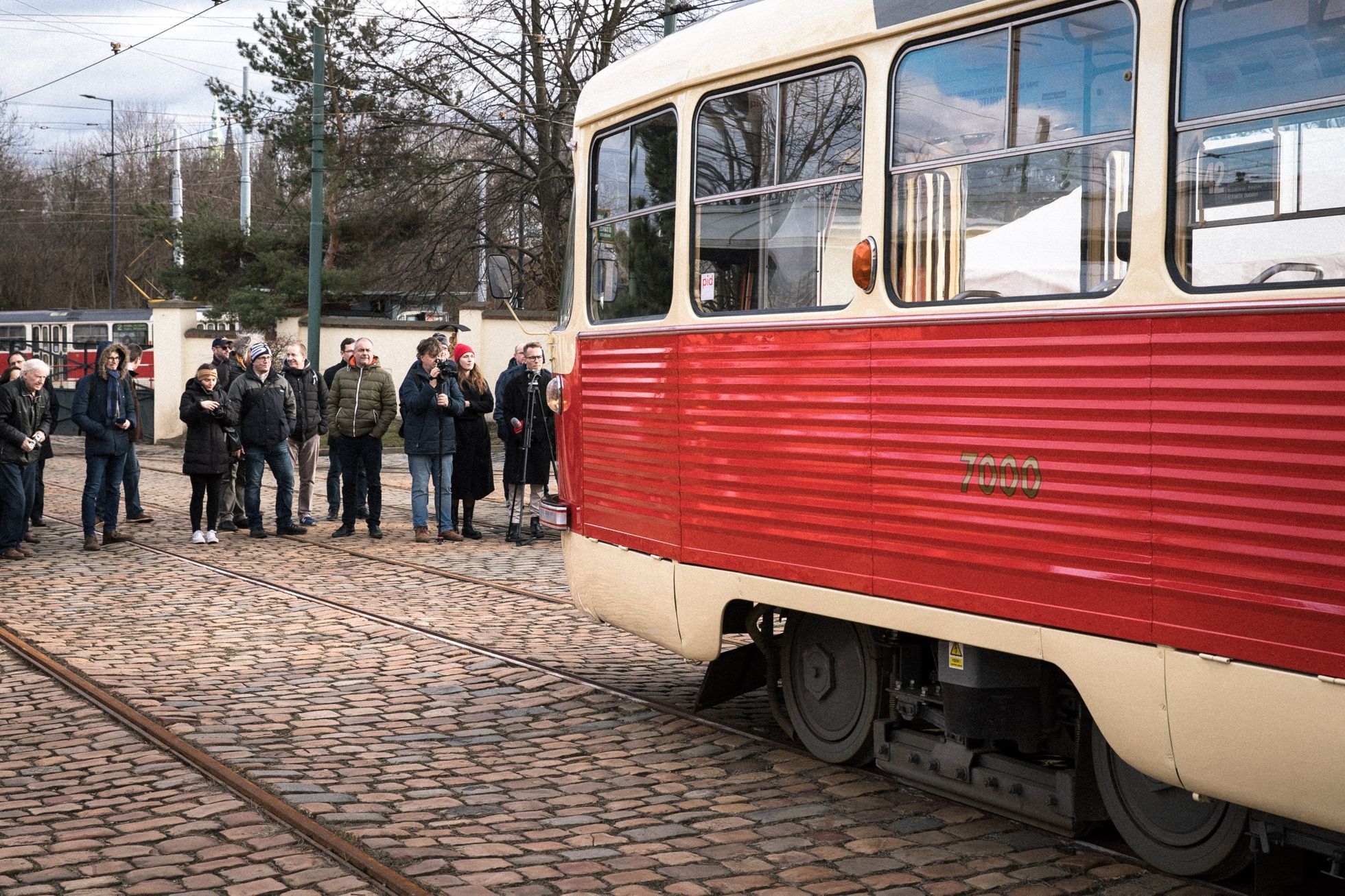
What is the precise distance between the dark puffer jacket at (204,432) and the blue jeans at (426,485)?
1.70 m

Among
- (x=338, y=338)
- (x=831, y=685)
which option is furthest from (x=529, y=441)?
(x=338, y=338)

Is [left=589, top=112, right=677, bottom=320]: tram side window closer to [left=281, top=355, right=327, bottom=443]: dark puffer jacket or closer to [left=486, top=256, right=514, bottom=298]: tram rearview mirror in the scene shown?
[left=486, top=256, right=514, bottom=298]: tram rearview mirror

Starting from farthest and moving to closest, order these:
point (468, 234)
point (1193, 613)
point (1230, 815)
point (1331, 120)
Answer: point (468, 234) < point (1230, 815) < point (1193, 613) < point (1331, 120)

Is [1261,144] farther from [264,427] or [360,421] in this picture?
[264,427]

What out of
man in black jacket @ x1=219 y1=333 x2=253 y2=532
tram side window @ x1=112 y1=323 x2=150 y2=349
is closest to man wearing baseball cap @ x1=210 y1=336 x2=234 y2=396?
man in black jacket @ x1=219 y1=333 x2=253 y2=532

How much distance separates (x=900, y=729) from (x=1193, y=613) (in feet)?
5.82

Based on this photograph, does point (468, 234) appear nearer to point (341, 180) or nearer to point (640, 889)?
point (341, 180)

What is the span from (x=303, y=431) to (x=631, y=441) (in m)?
8.54

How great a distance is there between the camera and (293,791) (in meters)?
5.72

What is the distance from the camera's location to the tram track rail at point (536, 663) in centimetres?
504

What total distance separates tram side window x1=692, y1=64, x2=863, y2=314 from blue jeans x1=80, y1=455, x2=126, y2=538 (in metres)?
8.96

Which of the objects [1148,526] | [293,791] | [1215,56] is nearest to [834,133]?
[1215,56]

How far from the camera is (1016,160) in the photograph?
4.84 m

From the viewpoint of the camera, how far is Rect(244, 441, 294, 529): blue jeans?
14.3 metres
